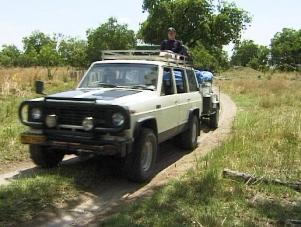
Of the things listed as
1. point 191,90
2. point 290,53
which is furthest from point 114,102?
point 290,53

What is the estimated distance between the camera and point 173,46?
11961 millimetres

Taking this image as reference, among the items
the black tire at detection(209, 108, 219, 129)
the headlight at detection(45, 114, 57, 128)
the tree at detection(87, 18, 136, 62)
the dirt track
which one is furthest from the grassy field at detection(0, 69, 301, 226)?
the tree at detection(87, 18, 136, 62)

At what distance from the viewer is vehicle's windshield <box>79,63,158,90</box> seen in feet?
28.4

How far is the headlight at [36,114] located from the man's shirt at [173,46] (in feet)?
16.2

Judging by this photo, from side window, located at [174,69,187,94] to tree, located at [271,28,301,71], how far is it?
7910 centimetres

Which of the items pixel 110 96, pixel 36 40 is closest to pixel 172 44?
pixel 110 96

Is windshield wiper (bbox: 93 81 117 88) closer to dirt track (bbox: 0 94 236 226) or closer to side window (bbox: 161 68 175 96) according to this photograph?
side window (bbox: 161 68 175 96)

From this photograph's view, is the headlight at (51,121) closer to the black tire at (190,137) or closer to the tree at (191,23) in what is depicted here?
the black tire at (190,137)

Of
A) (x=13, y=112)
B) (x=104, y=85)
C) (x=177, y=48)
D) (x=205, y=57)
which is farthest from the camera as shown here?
(x=205, y=57)

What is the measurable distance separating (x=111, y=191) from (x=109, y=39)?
2345 inches

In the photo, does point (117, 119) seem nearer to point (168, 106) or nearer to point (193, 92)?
point (168, 106)

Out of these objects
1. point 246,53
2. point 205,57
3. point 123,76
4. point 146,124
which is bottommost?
point 146,124

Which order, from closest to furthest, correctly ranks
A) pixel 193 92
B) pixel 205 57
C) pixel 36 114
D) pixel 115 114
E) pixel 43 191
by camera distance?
pixel 43 191 < pixel 115 114 < pixel 36 114 < pixel 193 92 < pixel 205 57

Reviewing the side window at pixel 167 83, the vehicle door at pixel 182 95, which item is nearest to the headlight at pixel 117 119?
the side window at pixel 167 83
